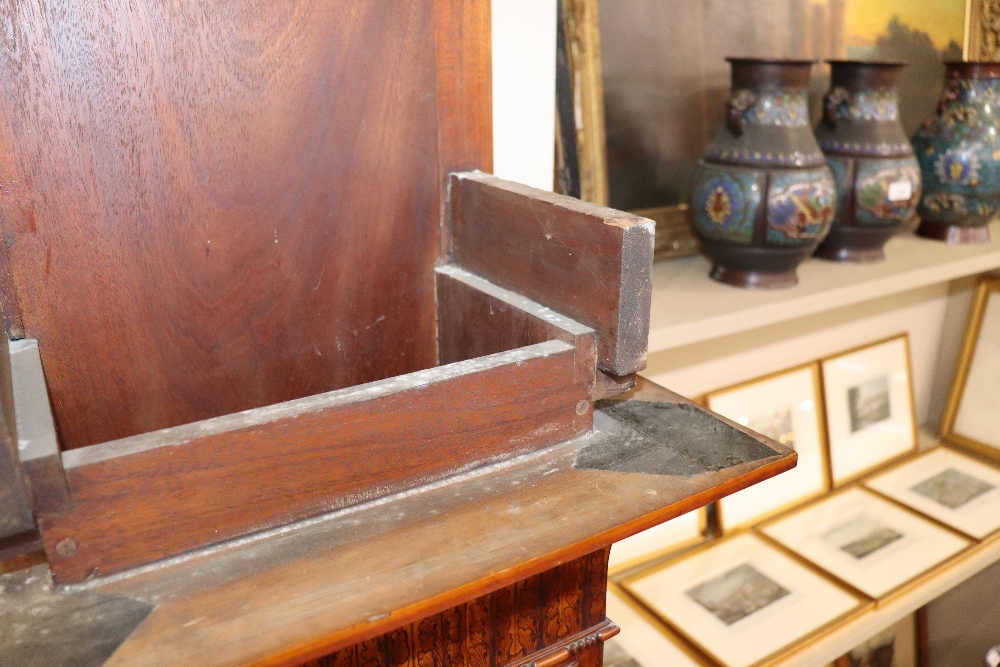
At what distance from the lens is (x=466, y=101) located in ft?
2.19

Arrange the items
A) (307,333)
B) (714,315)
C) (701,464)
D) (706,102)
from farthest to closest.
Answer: (706,102) < (714,315) < (307,333) < (701,464)

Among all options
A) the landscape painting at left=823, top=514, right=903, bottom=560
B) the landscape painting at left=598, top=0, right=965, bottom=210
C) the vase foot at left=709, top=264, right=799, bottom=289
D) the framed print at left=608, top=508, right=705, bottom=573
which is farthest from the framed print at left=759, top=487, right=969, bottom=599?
the landscape painting at left=598, top=0, right=965, bottom=210

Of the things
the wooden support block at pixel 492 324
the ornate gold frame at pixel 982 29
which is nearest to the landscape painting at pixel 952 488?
the ornate gold frame at pixel 982 29

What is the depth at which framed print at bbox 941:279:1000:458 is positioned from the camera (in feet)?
5.24

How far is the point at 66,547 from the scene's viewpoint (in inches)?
15.6

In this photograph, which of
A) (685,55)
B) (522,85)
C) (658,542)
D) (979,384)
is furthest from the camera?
(979,384)

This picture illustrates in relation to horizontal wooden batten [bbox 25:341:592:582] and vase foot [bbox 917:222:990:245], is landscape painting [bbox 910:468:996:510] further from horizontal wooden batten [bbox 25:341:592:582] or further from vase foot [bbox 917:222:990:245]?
horizontal wooden batten [bbox 25:341:592:582]

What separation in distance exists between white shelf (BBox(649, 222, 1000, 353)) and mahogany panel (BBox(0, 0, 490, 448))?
1.24 ft

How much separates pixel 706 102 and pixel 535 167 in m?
0.51

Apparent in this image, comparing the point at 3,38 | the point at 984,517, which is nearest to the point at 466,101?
the point at 3,38

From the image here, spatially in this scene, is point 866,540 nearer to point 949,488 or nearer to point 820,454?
point 820,454

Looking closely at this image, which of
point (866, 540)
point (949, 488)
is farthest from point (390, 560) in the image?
point (949, 488)

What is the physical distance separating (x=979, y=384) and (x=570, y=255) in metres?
1.44

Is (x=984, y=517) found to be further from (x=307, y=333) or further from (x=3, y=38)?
(x=3, y=38)
